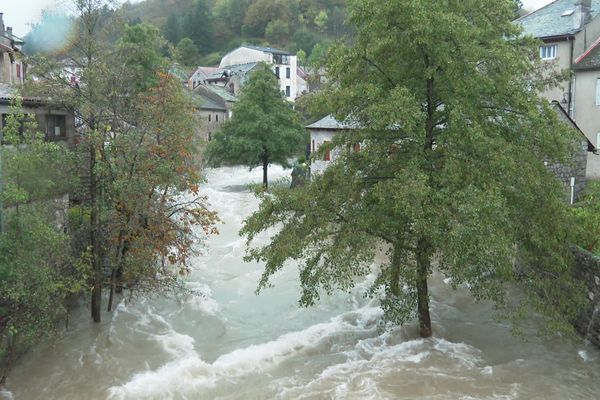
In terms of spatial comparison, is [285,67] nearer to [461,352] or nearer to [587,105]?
[587,105]

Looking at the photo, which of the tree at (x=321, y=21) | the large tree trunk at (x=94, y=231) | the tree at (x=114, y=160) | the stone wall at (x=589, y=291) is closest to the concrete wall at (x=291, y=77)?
the tree at (x=321, y=21)

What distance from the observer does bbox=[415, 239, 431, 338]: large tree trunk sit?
513 inches

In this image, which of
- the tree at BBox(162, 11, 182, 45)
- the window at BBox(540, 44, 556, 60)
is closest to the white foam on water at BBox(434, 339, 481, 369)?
the window at BBox(540, 44, 556, 60)

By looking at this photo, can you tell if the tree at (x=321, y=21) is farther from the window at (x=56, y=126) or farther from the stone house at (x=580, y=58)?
A: the window at (x=56, y=126)

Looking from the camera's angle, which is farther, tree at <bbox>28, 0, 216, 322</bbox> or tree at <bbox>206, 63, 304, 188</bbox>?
tree at <bbox>206, 63, 304, 188</bbox>

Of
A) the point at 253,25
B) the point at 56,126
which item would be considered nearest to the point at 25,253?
the point at 56,126

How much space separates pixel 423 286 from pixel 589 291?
13.5 ft

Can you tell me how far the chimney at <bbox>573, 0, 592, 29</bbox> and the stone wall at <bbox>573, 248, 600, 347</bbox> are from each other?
17564mm

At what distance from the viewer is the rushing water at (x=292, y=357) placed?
480 inches

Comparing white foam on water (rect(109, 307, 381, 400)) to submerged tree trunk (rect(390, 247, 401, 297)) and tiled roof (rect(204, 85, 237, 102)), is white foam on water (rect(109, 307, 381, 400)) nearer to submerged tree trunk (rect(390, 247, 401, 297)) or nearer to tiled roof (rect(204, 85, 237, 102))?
submerged tree trunk (rect(390, 247, 401, 297))

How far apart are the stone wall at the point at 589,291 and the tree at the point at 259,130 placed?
25.8m

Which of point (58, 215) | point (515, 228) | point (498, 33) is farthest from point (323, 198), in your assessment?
point (58, 215)

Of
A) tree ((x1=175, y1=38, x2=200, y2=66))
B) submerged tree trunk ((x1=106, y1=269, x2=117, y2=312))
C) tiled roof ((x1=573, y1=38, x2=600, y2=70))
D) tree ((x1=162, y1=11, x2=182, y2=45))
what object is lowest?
submerged tree trunk ((x1=106, y1=269, x2=117, y2=312))

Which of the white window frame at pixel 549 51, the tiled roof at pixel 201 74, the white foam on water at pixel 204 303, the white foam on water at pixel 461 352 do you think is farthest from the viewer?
the tiled roof at pixel 201 74
